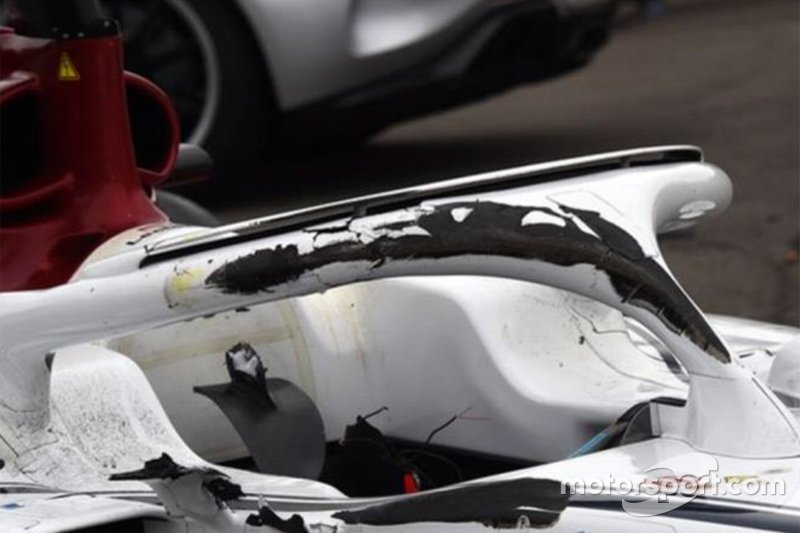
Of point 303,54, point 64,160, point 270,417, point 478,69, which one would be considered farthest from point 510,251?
point 478,69

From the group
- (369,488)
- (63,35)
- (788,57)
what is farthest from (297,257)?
(788,57)

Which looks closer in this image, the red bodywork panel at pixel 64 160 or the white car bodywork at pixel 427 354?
the white car bodywork at pixel 427 354

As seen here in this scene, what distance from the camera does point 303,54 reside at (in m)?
7.08

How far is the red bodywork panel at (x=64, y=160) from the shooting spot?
3.64 m

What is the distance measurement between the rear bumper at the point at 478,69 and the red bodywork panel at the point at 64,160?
3468 mm

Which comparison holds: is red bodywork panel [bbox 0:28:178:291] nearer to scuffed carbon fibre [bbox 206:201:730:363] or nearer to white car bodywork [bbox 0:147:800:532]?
white car bodywork [bbox 0:147:800:532]

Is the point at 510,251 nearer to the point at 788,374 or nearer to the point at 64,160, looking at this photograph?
the point at 788,374

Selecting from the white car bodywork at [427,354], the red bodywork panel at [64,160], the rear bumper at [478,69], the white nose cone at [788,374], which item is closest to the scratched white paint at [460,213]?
the white car bodywork at [427,354]

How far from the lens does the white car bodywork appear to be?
2.73 m

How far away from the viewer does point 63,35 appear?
12.2 ft

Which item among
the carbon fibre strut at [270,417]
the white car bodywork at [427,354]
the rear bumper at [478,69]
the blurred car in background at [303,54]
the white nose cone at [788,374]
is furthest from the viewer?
the rear bumper at [478,69]

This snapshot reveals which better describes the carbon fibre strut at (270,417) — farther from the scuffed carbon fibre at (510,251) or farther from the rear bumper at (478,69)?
the rear bumper at (478,69)

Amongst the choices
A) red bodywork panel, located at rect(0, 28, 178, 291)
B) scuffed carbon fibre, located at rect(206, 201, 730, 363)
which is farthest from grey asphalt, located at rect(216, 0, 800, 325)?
scuffed carbon fibre, located at rect(206, 201, 730, 363)

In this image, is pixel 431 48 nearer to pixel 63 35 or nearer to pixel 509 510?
pixel 63 35
